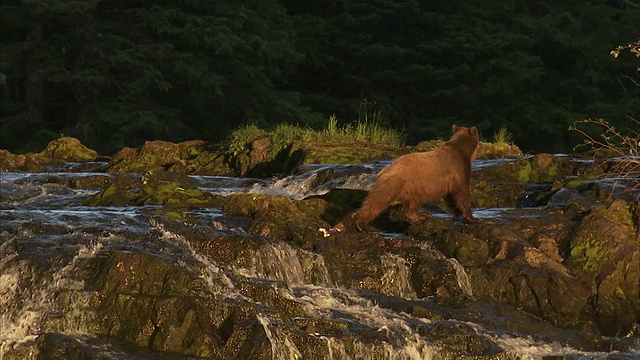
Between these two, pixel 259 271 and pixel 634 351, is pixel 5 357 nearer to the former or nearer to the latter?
pixel 259 271

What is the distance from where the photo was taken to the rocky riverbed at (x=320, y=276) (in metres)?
6.72

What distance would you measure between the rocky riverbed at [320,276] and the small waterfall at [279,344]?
10mm

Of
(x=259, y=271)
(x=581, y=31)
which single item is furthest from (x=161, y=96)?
(x=259, y=271)

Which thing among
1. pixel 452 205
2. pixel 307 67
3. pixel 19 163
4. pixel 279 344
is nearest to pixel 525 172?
pixel 452 205

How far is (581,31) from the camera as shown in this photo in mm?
27375

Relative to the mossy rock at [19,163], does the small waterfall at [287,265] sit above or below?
above

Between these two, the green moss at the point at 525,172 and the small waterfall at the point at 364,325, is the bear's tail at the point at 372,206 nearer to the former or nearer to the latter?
the small waterfall at the point at 364,325

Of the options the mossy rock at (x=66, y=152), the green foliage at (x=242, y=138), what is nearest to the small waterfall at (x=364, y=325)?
the green foliage at (x=242, y=138)

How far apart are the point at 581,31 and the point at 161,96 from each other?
→ 1209 centimetres

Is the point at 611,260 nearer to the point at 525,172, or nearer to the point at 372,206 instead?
the point at 372,206

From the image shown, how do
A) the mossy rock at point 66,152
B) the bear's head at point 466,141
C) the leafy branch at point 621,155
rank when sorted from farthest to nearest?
the mossy rock at point 66,152
the bear's head at point 466,141
the leafy branch at point 621,155

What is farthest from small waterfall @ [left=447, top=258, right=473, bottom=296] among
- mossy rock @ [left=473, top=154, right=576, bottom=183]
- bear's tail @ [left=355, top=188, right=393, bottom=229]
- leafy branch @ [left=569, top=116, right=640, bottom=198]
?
mossy rock @ [left=473, top=154, right=576, bottom=183]

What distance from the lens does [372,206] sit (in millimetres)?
8953

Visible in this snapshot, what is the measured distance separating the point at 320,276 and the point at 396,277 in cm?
65
